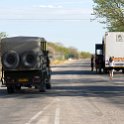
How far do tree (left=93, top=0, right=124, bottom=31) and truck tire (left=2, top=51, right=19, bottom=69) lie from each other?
957 inches

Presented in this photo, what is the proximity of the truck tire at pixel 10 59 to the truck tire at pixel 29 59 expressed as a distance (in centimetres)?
37

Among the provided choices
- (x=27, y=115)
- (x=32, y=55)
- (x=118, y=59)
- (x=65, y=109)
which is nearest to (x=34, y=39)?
(x=32, y=55)

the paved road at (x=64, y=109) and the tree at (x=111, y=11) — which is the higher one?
the tree at (x=111, y=11)

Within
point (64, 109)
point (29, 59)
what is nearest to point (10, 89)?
point (29, 59)

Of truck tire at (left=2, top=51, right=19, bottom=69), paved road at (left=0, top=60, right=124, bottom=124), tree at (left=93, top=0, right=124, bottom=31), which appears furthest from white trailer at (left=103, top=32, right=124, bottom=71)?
paved road at (left=0, top=60, right=124, bottom=124)

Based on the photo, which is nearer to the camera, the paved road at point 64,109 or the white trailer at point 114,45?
the paved road at point 64,109

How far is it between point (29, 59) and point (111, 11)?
25.8 m

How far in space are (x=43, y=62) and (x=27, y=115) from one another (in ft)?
42.4

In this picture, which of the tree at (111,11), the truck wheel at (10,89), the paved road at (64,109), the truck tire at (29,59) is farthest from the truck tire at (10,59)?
the tree at (111,11)

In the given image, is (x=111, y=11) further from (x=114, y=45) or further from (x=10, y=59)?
(x=10, y=59)

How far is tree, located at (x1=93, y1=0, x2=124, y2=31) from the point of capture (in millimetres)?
55562

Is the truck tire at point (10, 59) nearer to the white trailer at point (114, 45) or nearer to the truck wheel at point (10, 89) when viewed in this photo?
the truck wheel at point (10, 89)

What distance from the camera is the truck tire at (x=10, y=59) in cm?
3148

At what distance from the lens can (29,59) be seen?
31656 mm
